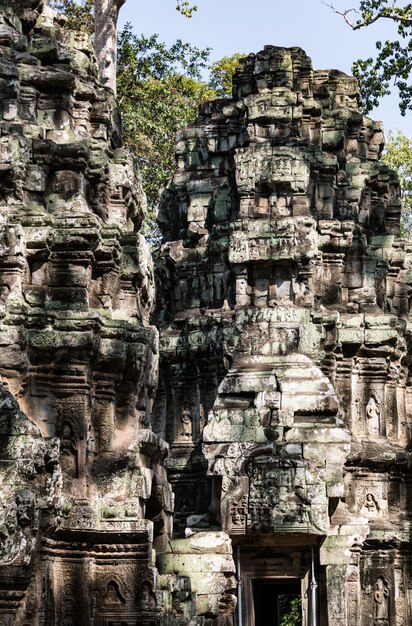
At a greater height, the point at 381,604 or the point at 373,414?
the point at 373,414

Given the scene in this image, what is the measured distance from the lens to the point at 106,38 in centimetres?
2736

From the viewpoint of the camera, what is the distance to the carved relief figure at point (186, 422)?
26281mm

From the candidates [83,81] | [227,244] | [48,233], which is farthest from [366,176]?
[48,233]

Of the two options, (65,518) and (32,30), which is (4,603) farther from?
(32,30)

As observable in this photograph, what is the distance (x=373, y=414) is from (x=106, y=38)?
8.71 meters

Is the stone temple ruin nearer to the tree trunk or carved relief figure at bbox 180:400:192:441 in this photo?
carved relief figure at bbox 180:400:192:441

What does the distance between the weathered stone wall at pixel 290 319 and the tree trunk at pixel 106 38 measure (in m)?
2.42

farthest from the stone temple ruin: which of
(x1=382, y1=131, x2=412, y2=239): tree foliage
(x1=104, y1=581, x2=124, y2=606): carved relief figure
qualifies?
(x1=382, y1=131, x2=412, y2=239): tree foliage

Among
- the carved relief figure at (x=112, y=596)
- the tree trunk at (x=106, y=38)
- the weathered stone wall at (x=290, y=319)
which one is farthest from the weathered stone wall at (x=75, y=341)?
the tree trunk at (x=106, y=38)

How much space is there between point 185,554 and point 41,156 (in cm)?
471

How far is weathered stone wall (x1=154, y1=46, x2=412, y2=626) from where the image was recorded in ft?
71.3

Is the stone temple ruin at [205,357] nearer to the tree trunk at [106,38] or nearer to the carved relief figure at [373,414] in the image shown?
the carved relief figure at [373,414]

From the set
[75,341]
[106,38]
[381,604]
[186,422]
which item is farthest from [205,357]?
[75,341]

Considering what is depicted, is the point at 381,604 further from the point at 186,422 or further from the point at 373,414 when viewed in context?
the point at 186,422
